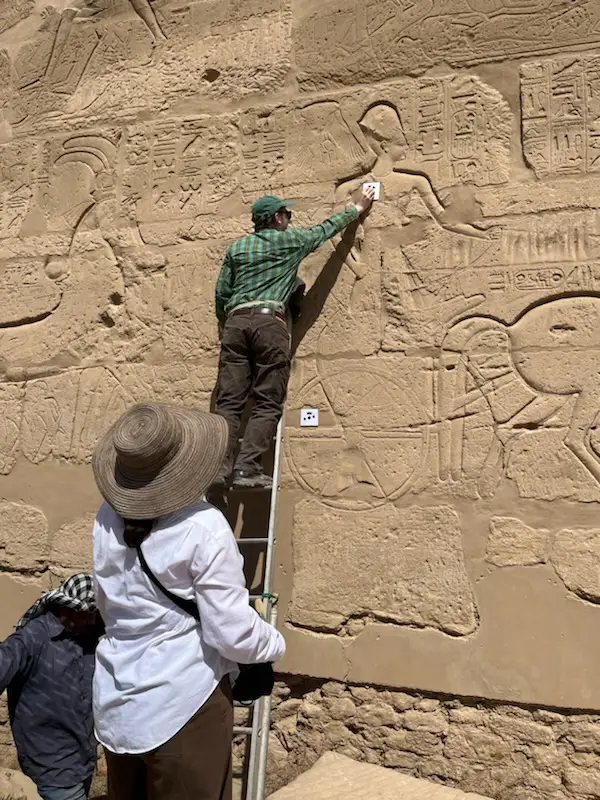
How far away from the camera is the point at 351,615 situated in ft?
11.1

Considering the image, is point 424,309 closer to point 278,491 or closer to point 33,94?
point 278,491

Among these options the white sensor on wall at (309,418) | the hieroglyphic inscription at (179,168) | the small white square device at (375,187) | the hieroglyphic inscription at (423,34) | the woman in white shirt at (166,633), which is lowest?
the woman in white shirt at (166,633)

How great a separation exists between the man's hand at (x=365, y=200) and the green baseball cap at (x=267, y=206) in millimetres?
340

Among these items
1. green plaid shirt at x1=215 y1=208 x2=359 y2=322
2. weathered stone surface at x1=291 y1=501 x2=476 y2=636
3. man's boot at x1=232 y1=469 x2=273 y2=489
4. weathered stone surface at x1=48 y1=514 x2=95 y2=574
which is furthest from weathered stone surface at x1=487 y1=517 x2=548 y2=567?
weathered stone surface at x1=48 y1=514 x2=95 y2=574

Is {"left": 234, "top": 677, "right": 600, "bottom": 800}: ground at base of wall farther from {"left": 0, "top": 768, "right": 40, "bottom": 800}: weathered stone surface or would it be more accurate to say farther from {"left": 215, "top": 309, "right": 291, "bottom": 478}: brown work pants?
{"left": 215, "top": 309, "right": 291, "bottom": 478}: brown work pants

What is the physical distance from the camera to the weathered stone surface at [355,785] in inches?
116

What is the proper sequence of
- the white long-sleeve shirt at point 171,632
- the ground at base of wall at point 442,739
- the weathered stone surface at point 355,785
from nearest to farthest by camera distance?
1. the white long-sleeve shirt at point 171,632
2. the weathered stone surface at point 355,785
3. the ground at base of wall at point 442,739

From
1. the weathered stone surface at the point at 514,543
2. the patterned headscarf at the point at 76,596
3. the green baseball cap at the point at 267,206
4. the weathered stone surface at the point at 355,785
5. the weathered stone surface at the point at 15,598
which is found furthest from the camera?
the weathered stone surface at the point at 15,598

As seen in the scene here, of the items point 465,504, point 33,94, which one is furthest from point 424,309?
point 33,94

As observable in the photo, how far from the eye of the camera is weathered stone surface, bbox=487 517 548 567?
319cm

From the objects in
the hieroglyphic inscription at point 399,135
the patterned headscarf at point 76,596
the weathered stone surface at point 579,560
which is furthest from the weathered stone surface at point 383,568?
the hieroglyphic inscription at point 399,135

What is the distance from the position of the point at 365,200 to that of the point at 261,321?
0.77m

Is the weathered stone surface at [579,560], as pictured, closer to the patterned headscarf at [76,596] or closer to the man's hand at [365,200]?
the man's hand at [365,200]

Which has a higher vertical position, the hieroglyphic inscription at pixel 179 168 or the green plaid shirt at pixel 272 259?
the hieroglyphic inscription at pixel 179 168
